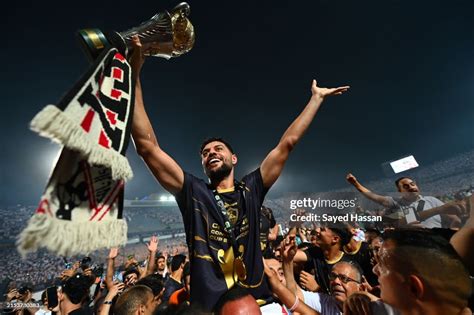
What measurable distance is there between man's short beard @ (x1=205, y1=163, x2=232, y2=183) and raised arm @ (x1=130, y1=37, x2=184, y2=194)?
13.4 inches

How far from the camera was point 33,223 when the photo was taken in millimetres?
938

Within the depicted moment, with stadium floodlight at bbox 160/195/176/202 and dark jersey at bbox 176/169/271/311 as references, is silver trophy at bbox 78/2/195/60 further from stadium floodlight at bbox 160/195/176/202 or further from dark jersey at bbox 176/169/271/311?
stadium floodlight at bbox 160/195/176/202

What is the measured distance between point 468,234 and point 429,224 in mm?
3228

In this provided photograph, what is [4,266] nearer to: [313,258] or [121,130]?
[313,258]

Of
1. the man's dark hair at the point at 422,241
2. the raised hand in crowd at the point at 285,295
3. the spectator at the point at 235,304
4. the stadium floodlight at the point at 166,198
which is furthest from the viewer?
the stadium floodlight at the point at 166,198

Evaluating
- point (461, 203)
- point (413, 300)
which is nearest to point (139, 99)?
point (413, 300)

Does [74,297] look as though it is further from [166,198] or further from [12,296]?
[166,198]

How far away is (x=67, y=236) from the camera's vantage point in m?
1.01

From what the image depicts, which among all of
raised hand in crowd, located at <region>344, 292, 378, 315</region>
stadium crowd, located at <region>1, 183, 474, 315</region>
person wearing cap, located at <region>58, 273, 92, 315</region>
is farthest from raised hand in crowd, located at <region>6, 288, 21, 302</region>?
raised hand in crowd, located at <region>344, 292, 378, 315</region>

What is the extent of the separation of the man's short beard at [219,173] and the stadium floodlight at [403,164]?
5.90 metres

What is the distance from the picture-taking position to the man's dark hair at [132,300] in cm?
279

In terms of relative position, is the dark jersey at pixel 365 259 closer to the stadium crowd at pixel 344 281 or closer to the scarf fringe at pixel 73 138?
the stadium crowd at pixel 344 281
